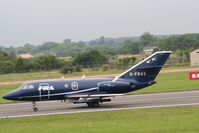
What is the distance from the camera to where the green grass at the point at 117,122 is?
68.3 feet

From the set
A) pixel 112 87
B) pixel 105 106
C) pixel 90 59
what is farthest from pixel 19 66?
pixel 105 106

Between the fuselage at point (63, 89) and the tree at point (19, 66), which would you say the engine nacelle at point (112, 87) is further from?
the tree at point (19, 66)

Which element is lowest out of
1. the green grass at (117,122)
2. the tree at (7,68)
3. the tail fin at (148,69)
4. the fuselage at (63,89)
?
the green grass at (117,122)

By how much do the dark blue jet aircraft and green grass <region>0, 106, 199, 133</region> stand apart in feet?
15.3

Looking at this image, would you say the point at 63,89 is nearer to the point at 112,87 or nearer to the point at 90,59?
the point at 112,87

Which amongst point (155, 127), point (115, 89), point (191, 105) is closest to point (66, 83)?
point (115, 89)

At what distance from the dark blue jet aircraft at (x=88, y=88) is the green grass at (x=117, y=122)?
4665mm

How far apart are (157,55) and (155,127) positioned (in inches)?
543

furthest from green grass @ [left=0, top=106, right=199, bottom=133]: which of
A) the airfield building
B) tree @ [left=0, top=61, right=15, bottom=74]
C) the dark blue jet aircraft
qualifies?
tree @ [left=0, top=61, right=15, bottom=74]

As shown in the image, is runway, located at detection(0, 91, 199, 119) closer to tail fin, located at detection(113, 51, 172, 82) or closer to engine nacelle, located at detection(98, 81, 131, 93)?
engine nacelle, located at detection(98, 81, 131, 93)


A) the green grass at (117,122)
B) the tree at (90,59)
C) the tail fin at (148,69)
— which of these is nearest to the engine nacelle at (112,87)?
the tail fin at (148,69)

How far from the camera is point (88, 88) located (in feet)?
109

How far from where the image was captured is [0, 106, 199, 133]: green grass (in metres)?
20.8

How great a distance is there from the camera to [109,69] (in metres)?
89.7
